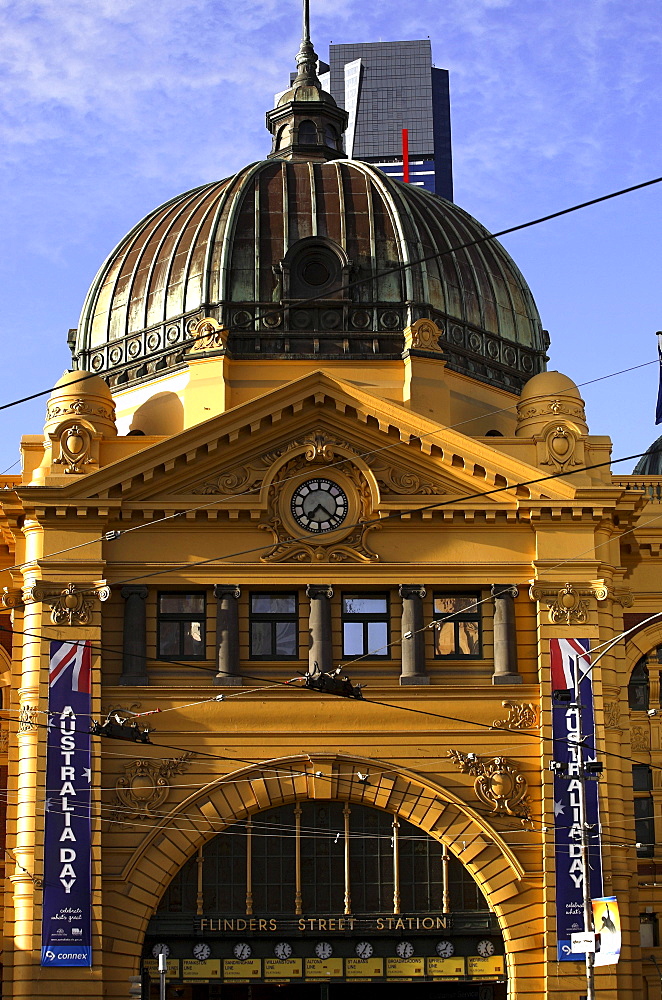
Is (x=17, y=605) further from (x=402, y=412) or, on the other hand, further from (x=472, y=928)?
(x=472, y=928)

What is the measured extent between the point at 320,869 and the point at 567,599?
1032 cm

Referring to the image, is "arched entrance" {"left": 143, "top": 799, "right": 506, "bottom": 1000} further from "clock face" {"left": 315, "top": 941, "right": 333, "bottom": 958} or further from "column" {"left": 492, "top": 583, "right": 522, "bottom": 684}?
"column" {"left": 492, "top": 583, "right": 522, "bottom": 684}

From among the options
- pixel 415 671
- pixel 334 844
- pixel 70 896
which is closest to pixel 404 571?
pixel 415 671

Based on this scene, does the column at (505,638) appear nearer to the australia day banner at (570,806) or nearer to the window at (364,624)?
the australia day banner at (570,806)

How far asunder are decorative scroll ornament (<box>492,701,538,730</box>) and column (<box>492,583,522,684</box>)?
Answer: 68 centimetres

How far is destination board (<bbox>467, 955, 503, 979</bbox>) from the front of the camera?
52.0m

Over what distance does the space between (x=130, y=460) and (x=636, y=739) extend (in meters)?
18.9

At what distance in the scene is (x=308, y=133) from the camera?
233ft

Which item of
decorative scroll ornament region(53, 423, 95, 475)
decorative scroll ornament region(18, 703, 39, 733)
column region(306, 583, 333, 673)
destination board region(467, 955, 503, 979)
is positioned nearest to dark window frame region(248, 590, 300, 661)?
column region(306, 583, 333, 673)

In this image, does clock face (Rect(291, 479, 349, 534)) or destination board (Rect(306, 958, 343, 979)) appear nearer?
destination board (Rect(306, 958, 343, 979))

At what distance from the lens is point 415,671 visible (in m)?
53.3

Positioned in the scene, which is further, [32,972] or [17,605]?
[17,605]

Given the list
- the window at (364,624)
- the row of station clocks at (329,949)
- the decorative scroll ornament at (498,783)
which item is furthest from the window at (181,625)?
the row of station clocks at (329,949)

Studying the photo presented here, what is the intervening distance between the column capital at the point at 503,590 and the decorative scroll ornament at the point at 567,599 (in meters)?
0.48
